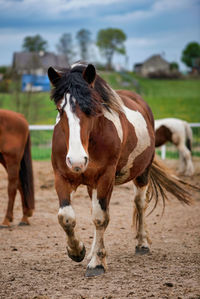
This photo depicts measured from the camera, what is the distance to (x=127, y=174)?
14.6 ft

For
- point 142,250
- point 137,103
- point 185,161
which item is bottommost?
point 185,161

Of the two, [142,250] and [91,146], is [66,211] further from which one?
[142,250]

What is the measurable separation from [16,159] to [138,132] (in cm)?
258

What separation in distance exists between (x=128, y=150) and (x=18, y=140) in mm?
2709

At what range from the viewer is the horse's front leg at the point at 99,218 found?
12.4 ft

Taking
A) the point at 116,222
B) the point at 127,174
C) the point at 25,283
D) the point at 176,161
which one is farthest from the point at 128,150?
the point at 176,161

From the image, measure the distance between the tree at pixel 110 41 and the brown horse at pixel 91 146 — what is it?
60.8 metres

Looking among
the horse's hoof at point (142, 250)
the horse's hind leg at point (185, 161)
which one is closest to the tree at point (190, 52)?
the horse's hind leg at point (185, 161)

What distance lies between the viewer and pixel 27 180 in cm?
660

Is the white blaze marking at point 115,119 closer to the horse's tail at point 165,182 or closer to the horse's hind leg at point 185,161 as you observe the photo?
the horse's tail at point 165,182

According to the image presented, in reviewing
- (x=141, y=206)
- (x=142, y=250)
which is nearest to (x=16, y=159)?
(x=141, y=206)

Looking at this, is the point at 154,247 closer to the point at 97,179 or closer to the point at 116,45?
the point at 97,179

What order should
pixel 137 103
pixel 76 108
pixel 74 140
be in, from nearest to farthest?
pixel 74 140 → pixel 76 108 → pixel 137 103

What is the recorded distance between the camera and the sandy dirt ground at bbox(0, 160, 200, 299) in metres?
3.36
